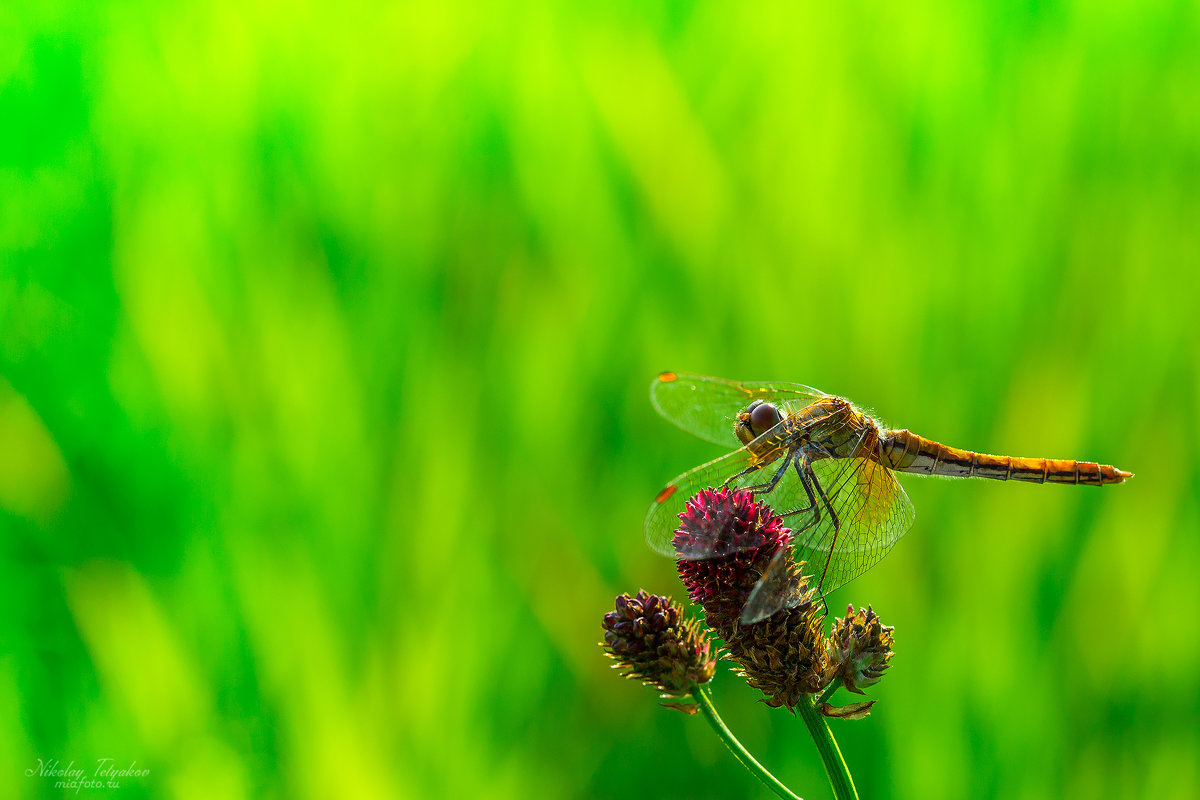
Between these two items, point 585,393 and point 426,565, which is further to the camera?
point 585,393

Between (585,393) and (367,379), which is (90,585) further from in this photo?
(585,393)

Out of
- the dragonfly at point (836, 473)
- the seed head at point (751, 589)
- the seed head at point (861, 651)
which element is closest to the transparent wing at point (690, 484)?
the dragonfly at point (836, 473)

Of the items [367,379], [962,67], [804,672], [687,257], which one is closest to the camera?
[804,672]

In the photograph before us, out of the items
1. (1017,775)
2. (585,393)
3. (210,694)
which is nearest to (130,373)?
(210,694)

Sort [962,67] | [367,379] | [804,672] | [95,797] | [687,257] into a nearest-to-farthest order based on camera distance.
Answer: [804,672] < [95,797] < [367,379] < [687,257] < [962,67]

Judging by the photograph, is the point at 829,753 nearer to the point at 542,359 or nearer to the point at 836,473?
the point at 836,473

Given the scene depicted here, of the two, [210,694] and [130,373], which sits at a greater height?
[130,373]

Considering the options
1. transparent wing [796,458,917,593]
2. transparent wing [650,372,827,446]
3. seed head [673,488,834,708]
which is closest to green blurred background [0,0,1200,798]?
transparent wing [650,372,827,446]

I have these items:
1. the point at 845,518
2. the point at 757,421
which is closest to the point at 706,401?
the point at 757,421
